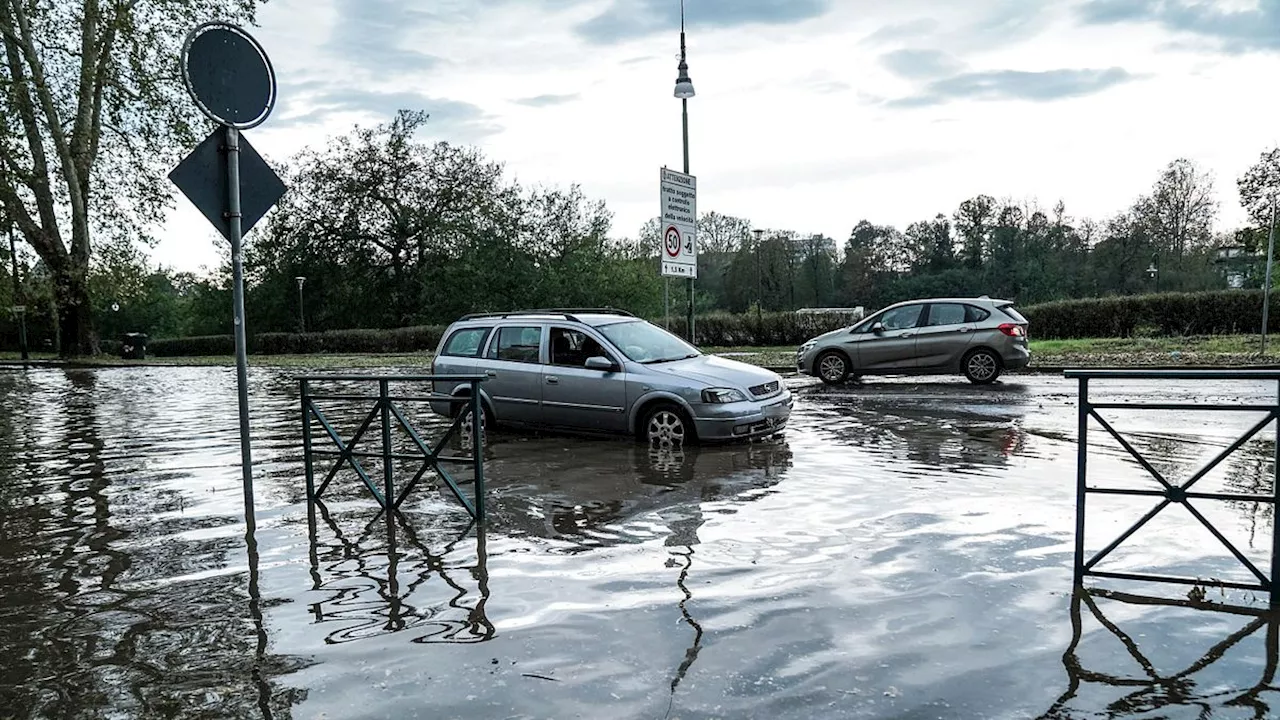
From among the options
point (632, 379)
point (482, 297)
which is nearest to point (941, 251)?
point (482, 297)

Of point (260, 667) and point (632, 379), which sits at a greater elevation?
point (632, 379)

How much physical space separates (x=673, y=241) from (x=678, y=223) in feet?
1.28

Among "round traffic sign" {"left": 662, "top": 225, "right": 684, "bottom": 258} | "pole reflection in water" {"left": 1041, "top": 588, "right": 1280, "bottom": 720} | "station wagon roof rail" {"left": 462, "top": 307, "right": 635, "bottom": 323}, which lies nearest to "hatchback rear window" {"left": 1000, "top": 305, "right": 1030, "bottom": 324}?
"round traffic sign" {"left": 662, "top": 225, "right": 684, "bottom": 258}

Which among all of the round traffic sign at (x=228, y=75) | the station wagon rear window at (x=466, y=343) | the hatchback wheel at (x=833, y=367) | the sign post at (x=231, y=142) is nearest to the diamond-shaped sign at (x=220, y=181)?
the sign post at (x=231, y=142)

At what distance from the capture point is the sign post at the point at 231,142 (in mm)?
5836

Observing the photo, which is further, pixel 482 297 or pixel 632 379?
pixel 482 297

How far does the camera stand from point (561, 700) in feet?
11.6

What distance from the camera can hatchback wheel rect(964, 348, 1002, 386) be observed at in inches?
622

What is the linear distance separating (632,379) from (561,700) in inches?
257

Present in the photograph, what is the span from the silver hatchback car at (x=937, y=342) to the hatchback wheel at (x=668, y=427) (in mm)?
7447

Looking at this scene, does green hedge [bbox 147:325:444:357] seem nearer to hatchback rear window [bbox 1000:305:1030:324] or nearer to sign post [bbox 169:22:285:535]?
hatchback rear window [bbox 1000:305:1030:324]

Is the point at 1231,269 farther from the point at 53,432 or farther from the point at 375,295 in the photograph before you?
the point at 53,432

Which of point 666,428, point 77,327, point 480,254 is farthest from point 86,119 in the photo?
point 666,428

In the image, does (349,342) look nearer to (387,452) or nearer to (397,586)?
(387,452)
